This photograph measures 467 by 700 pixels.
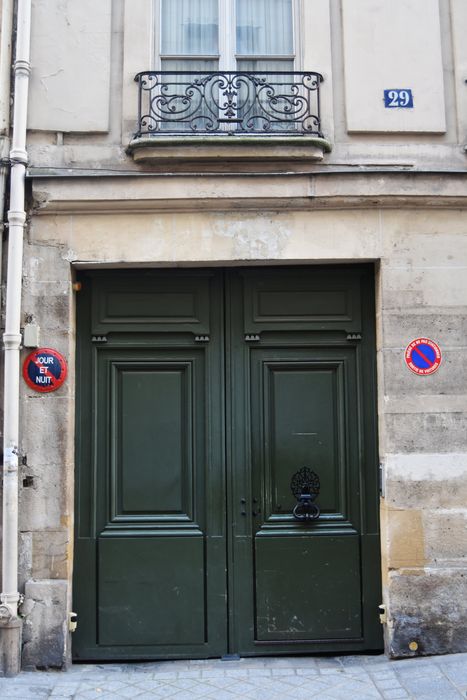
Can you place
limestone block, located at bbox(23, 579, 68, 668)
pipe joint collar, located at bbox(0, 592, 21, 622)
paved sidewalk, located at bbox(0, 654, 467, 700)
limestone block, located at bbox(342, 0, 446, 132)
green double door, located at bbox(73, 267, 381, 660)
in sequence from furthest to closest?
1. limestone block, located at bbox(342, 0, 446, 132)
2. green double door, located at bbox(73, 267, 381, 660)
3. limestone block, located at bbox(23, 579, 68, 668)
4. pipe joint collar, located at bbox(0, 592, 21, 622)
5. paved sidewalk, located at bbox(0, 654, 467, 700)

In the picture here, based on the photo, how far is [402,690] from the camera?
489 centimetres

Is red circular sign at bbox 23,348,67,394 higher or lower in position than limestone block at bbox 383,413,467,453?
higher

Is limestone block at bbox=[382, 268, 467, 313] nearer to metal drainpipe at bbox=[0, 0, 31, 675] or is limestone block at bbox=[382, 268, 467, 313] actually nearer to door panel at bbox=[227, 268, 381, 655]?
door panel at bbox=[227, 268, 381, 655]

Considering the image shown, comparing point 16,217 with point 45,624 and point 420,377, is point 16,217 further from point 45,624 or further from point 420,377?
point 420,377

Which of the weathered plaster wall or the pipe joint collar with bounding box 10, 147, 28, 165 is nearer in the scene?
the weathered plaster wall

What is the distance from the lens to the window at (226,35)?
6016 millimetres

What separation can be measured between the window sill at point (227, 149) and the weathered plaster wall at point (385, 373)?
0.41 metres

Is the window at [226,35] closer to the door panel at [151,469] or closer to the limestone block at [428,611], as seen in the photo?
the door panel at [151,469]

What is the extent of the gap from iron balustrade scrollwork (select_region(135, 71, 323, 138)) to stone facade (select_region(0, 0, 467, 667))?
133 millimetres

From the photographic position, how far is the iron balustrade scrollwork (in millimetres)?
5742

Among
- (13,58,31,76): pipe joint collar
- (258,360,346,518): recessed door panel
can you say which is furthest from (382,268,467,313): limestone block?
(13,58,31,76): pipe joint collar

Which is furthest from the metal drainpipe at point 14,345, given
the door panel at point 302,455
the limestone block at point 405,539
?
the limestone block at point 405,539

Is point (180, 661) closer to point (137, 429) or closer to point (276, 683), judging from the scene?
point (276, 683)

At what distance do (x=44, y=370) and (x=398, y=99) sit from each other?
3478 millimetres
